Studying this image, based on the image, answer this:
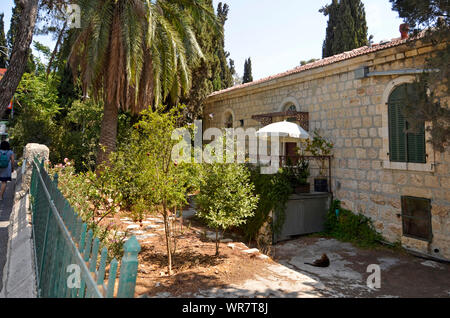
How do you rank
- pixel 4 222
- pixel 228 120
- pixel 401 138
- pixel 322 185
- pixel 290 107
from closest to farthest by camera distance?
pixel 4 222
pixel 401 138
pixel 322 185
pixel 290 107
pixel 228 120

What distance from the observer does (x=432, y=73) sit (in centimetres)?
529

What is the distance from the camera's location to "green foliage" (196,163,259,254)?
20.8ft

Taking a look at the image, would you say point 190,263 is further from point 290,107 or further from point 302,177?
point 290,107

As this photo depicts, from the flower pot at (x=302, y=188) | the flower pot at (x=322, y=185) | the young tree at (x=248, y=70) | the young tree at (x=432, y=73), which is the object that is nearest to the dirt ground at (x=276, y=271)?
the flower pot at (x=302, y=188)

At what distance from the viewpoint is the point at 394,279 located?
5770mm

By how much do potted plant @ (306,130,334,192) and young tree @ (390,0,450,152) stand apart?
353 cm

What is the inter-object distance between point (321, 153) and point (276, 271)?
16.0 feet

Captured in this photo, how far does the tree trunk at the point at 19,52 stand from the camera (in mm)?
5438

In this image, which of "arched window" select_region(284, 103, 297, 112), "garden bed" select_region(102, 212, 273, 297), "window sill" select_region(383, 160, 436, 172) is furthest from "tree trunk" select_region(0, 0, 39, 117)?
"window sill" select_region(383, 160, 436, 172)

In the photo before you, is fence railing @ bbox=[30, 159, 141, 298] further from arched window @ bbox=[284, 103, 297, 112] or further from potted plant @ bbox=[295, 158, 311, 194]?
arched window @ bbox=[284, 103, 297, 112]

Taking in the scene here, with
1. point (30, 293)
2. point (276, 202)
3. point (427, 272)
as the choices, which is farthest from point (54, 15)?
point (427, 272)

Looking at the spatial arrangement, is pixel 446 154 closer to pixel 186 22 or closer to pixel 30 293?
pixel 30 293
